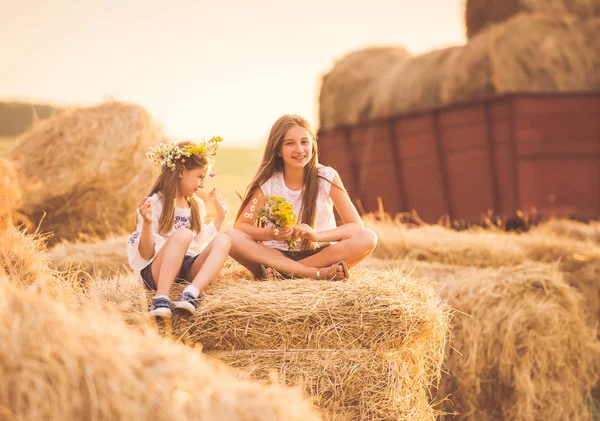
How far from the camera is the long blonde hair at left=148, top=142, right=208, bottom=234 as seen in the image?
4.14 meters

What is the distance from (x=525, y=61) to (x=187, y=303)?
798 cm

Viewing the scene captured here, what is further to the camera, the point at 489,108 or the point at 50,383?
the point at 489,108

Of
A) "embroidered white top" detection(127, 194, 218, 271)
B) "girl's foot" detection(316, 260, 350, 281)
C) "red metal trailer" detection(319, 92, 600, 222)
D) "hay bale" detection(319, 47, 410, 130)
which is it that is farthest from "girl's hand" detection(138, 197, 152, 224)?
"hay bale" detection(319, 47, 410, 130)

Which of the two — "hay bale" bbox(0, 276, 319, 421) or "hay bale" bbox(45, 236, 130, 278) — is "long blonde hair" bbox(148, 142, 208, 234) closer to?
"hay bale" bbox(45, 236, 130, 278)

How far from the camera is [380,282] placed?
12.2 ft

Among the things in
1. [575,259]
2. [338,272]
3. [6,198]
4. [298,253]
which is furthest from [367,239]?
[575,259]

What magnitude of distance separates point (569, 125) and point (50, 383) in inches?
358

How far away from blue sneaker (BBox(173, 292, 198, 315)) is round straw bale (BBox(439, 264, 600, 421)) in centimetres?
234

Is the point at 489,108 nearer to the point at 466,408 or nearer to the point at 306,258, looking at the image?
the point at 466,408

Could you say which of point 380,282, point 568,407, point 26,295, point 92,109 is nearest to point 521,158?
point 568,407

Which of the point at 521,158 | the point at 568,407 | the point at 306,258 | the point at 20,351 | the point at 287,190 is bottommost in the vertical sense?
the point at 568,407

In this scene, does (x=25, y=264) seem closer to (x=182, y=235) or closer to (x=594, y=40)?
(x=182, y=235)

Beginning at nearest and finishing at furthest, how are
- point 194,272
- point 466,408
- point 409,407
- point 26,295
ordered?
point 26,295, point 409,407, point 194,272, point 466,408

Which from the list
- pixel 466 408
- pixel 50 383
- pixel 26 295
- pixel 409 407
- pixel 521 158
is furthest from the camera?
pixel 521 158
